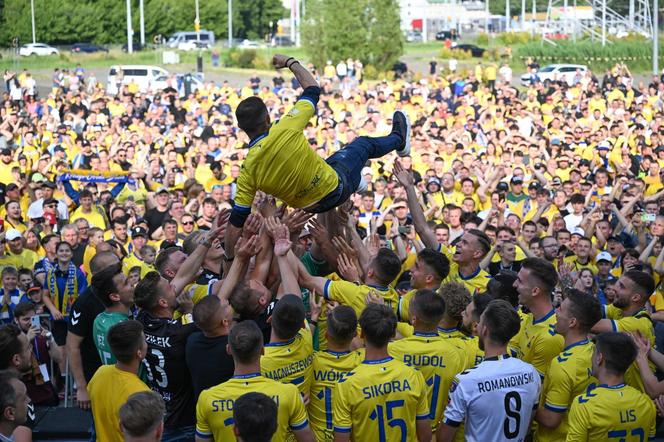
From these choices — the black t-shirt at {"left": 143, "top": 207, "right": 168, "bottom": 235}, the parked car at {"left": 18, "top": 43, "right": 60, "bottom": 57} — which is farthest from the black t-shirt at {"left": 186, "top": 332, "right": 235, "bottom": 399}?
the parked car at {"left": 18, "top": 43, "right": 60, "bottom": 57}

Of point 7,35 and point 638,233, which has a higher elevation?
point 7,35

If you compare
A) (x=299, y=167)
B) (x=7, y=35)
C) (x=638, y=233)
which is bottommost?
(x=638, y=233)

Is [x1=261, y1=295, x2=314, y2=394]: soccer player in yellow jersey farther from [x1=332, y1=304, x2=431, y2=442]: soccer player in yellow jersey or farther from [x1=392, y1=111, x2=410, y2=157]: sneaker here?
[x1=392, y1=111, x2=410, y2=157]: sneaker

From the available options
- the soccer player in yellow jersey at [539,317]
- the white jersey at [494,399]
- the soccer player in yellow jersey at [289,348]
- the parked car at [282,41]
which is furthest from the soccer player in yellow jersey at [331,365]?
the parked car at [282,41]

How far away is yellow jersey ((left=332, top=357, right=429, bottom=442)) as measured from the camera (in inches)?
220

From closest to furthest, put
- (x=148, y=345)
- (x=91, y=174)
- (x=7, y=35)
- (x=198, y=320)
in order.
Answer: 1. (x=198, y=320)
2. (x=148, y=345)
3. (x=91, y=174)
4. (x=7, y=35)

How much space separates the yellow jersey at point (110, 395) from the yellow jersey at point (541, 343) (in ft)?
8.30

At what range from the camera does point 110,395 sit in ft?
19.0

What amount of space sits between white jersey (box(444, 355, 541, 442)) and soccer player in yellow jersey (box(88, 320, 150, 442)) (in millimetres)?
1857

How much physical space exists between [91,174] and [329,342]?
10325 millimetres

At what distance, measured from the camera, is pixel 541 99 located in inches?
1126

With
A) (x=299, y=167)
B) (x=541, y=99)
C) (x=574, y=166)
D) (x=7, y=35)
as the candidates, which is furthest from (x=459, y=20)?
(x=299, y=167)

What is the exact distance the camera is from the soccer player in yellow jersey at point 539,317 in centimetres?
648

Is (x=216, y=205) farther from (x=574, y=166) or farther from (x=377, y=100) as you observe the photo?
(x=377, y=100)
